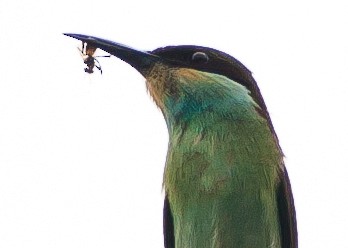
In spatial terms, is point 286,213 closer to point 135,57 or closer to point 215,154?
point 215,154

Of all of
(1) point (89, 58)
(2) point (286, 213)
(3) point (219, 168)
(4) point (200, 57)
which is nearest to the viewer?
(3) point (219, 168)

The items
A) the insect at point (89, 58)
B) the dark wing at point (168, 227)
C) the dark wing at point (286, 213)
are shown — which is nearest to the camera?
the dark wing at point (286, 213)

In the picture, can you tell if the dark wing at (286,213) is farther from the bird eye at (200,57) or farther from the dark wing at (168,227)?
the bird eye at (200,57)

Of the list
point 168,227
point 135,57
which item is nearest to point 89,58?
point 135,57

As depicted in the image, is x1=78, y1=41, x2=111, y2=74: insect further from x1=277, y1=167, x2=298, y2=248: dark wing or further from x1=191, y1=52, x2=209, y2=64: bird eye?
x1=277, y1=167, x2=298, y2=248: dark wing

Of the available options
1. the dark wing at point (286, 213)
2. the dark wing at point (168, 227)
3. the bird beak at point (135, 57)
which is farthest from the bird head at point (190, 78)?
the dark wing at point (168, 227)

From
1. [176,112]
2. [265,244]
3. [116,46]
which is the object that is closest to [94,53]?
[116,46]
